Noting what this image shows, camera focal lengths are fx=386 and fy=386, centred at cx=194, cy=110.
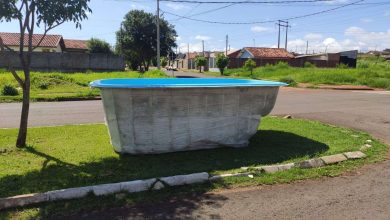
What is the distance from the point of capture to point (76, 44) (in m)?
63.4

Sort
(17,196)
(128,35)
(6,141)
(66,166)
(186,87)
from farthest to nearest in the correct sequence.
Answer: (128,35)
(6,141)
(186,87)
(66,166)
(17,196)

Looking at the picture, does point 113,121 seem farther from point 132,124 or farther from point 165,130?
point 165,130

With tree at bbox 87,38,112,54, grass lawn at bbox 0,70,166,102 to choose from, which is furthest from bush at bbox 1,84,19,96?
tree at bbox 87,38,112,54

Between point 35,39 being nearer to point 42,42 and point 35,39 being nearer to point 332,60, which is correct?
point 42,42

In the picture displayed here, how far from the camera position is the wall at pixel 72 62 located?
3209cm

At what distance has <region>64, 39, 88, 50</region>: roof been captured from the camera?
61428mm

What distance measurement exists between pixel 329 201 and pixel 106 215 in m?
2.57

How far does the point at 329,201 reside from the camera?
4547 millimetres

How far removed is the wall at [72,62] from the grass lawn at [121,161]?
2573 cm

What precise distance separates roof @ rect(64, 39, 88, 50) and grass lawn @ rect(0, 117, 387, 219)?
56032 millimetres

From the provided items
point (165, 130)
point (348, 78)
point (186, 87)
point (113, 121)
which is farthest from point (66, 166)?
point (348, 78)

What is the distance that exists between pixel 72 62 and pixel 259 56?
3073cm

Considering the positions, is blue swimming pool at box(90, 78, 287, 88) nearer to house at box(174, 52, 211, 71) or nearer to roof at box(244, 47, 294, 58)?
roof at box(244, 47, 294, 58)

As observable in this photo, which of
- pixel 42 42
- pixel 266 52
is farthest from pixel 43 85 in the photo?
pixel 266 52
